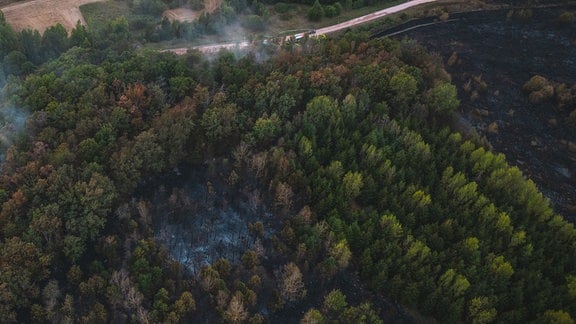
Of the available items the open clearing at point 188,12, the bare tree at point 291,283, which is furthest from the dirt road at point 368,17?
the bare tree at point 291,283

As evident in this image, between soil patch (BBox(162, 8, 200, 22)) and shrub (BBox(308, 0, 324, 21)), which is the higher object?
soil patch (BBox(162, 8, 200, 22))

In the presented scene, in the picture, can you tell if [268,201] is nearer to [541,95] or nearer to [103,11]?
[541,95]

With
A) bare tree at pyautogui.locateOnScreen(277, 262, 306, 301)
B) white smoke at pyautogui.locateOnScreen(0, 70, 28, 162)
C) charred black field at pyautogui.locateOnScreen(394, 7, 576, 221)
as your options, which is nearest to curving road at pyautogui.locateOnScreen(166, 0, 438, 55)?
charred black field at pyautogui.locateOnScreen(394, 7, 576, 221)

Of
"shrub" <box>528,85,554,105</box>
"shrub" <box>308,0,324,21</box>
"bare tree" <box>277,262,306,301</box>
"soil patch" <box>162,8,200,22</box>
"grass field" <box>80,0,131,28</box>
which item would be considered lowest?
"bare tree" <box>277,262,306,301</box>

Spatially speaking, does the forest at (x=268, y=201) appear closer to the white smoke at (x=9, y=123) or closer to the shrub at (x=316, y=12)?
the white smoke at (x=9, y=123)

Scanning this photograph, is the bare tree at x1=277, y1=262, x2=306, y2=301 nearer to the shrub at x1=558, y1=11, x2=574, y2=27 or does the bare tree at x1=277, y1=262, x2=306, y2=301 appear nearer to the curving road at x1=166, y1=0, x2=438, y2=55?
the curving road at x1=166, y1=0, x2=438, y2=55

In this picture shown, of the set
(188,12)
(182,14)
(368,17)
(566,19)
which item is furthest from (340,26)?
(566,19)
